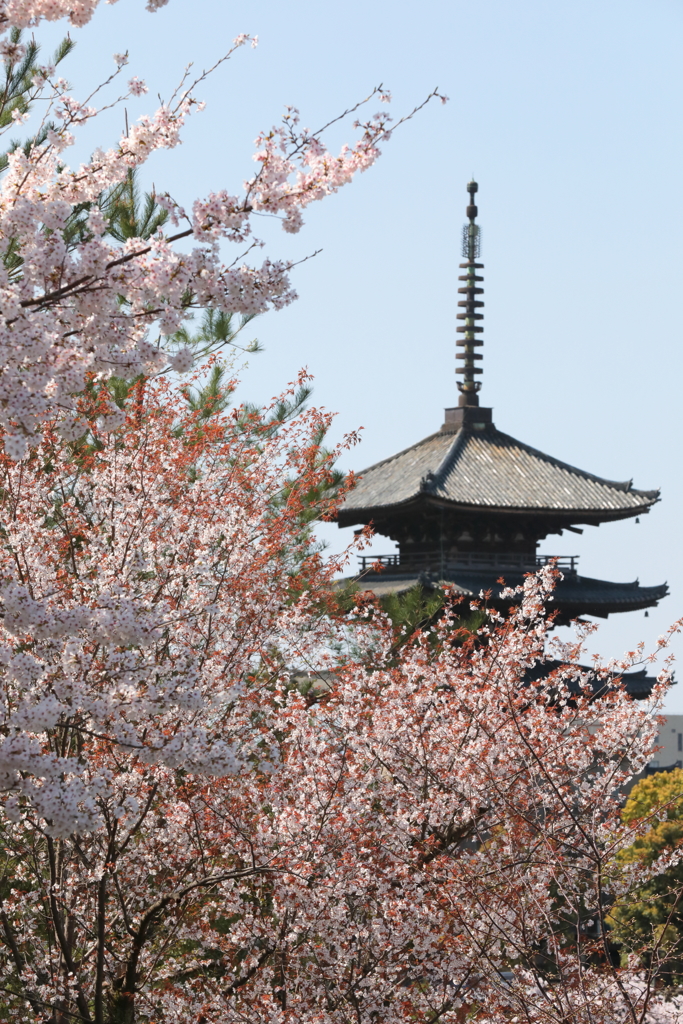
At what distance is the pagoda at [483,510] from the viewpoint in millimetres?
25339

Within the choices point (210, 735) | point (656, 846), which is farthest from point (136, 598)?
point (656, 846)

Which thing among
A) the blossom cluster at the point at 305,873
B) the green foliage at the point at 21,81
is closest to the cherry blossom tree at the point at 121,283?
the blossom cluster at the point at 305,873

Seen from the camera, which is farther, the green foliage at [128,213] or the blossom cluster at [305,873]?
the green foliage at [128,213]

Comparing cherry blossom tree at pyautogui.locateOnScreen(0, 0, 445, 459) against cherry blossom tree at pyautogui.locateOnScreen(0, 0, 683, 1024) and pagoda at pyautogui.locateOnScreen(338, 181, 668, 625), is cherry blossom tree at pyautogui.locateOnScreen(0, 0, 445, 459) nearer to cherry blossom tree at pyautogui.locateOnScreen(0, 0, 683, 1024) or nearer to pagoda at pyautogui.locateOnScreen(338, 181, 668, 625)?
cherry blossom tree at pyautogui.locateOnScreen(0, 0, 683, 1024)

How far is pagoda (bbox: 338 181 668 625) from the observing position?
83.1 ft

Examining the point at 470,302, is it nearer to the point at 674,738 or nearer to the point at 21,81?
the point at 21,81

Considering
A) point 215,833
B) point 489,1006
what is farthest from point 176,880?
point 489,1006

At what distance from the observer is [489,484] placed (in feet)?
84.3

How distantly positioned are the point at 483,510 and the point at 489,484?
1016mm

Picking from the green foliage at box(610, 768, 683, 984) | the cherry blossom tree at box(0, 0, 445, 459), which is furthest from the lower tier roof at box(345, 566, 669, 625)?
the cherry blossom tree at box(0, 0, 445, 459)

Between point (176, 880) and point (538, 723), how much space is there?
3495 millimetres

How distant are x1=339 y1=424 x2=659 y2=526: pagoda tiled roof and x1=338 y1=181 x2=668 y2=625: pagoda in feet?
0.09

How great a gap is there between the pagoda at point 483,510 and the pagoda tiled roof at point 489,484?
0.09ft

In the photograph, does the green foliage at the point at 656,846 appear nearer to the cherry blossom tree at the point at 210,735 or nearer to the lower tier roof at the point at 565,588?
the lower tier roof at the point at 565,588
